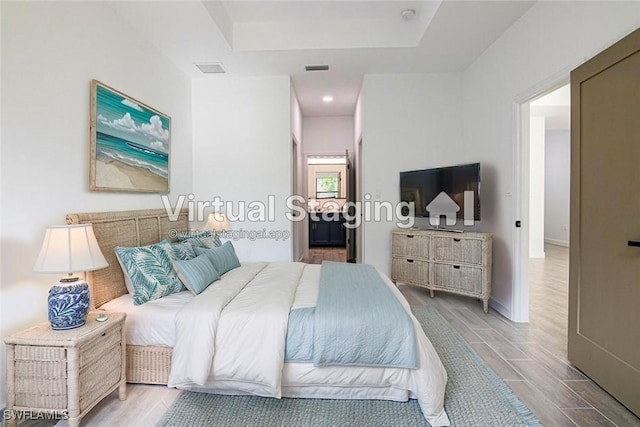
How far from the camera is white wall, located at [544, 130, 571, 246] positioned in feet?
25.0

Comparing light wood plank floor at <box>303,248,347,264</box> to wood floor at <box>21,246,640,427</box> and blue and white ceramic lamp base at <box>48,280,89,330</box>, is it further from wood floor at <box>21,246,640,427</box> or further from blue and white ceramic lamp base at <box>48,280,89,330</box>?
blue and white ceramic lamp base at <box>48,280,89,330</box>

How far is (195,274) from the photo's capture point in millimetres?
2244

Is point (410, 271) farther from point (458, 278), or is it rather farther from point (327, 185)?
point (327, 185)

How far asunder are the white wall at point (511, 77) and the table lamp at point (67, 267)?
11.0ft

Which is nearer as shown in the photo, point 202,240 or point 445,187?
point 202,240

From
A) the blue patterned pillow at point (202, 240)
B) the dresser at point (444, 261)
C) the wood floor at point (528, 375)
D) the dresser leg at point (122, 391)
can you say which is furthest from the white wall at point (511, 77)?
the dresser leg at point (122, 391)

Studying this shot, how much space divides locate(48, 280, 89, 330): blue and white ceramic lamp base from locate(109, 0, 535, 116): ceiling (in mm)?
2287

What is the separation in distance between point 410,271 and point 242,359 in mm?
2609

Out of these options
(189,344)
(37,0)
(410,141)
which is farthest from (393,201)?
(37,0)

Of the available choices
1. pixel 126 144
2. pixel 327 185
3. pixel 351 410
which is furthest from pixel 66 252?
pixel 327 185

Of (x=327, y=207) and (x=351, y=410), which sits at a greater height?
(x=327, y=207)

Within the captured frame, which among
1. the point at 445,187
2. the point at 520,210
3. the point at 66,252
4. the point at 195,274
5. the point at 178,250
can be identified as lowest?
the point at 195,274

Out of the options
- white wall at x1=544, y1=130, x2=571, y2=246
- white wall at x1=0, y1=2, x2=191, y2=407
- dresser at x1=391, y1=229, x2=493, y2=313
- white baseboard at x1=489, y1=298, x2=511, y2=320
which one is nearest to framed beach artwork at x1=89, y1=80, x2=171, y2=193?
white wall at x1=0, y1=2, x2=191, y2=407

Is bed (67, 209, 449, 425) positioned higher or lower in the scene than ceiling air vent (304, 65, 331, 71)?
lower
